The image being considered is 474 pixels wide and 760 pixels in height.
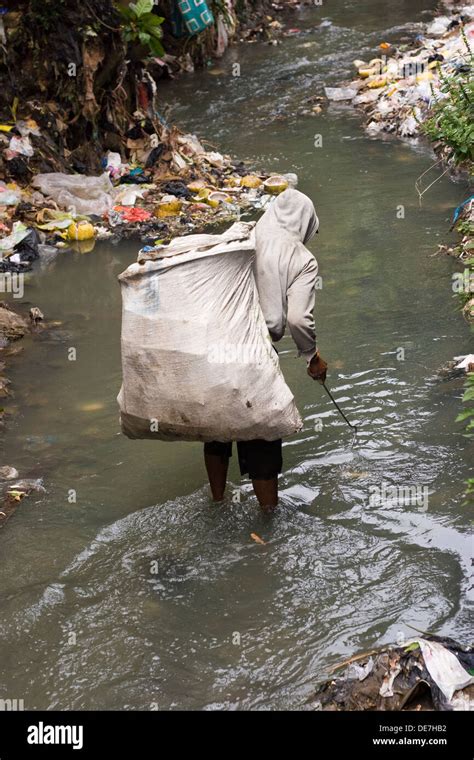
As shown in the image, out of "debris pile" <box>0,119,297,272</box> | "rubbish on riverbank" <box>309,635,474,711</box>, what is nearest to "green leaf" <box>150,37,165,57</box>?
"debris pile" <box>0,119,297,272</box>

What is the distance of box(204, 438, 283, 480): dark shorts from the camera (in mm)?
4035

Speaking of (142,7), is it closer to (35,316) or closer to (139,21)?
(139,21)

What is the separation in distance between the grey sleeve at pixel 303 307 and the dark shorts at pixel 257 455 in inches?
17.2

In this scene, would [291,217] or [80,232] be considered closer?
[291,217]

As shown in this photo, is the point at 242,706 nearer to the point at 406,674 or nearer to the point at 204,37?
the point at 406,674

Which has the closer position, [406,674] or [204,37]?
[406,674]

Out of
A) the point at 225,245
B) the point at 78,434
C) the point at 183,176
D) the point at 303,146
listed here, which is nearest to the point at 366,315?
the point at 78,434

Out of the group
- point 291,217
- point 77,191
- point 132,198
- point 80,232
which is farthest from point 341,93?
point 291,217

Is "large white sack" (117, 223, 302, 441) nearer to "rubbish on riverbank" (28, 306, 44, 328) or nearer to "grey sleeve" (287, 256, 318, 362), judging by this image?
"grey sleeve" (287, 256, 318, 362)

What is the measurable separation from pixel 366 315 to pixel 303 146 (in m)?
4.36

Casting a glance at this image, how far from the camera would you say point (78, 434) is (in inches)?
206

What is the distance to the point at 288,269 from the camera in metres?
3.96

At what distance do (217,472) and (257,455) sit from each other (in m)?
0.29

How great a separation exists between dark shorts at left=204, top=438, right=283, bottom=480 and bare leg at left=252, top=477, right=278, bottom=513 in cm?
3
